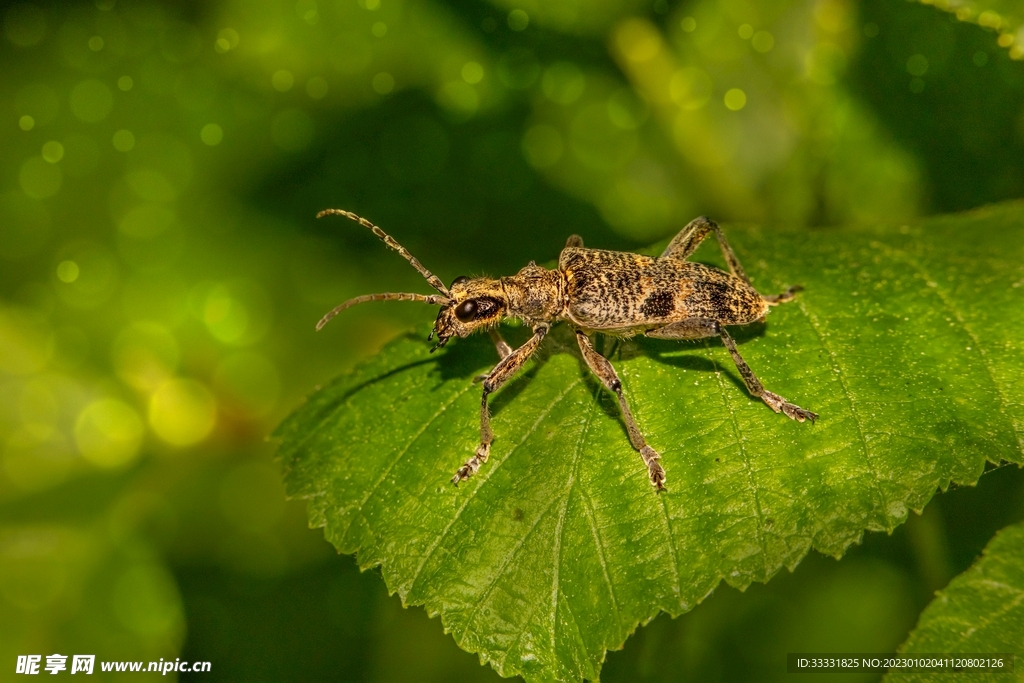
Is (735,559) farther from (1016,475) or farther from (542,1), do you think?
(542,1)

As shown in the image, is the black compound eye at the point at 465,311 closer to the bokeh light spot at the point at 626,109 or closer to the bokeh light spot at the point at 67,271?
the bokeh light spot at the point at 626,109

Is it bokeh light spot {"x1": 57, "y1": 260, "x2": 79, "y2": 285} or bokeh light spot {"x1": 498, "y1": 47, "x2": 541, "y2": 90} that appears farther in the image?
bokeh light spot {"x1": 57, "y1": 260, "x2": 79, "y2": 285}

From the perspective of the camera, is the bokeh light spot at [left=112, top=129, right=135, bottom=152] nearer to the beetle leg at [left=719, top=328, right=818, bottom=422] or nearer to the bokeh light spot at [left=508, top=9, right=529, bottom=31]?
the bokeh light spot at [left=508, top=9, right=529, bottom=31]

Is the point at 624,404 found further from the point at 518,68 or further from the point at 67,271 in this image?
the point at 67,271

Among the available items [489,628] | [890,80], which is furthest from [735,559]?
[890,80]

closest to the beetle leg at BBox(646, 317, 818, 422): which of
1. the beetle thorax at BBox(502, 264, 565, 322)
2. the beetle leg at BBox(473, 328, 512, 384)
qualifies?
the beetle thorax at BBox(502, 264, 565, 322)

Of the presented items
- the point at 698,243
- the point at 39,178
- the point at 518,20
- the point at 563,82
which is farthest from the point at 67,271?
the point at 698,243
